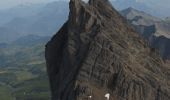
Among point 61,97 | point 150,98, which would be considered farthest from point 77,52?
point 150,98

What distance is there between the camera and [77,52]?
173 feet

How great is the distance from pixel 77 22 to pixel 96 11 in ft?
13.6

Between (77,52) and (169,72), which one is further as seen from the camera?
(169,72)

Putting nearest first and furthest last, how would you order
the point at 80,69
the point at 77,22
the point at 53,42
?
the point at 80,69, the point at 77,22, the point at 53,42

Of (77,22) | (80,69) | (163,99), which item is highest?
A: (77,22)

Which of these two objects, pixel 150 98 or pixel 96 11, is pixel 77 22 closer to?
pixel 96 11

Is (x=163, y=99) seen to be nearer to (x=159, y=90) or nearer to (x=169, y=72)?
(x=159, y=90)

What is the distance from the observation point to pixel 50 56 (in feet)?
189

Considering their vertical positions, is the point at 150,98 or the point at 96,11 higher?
the point at 96,11

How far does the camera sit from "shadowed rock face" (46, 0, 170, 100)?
50.6m

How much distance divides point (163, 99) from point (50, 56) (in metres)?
14.4

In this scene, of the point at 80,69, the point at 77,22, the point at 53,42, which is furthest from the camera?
the point at 53,42

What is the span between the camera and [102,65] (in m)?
51.1

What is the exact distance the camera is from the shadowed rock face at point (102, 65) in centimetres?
5059
